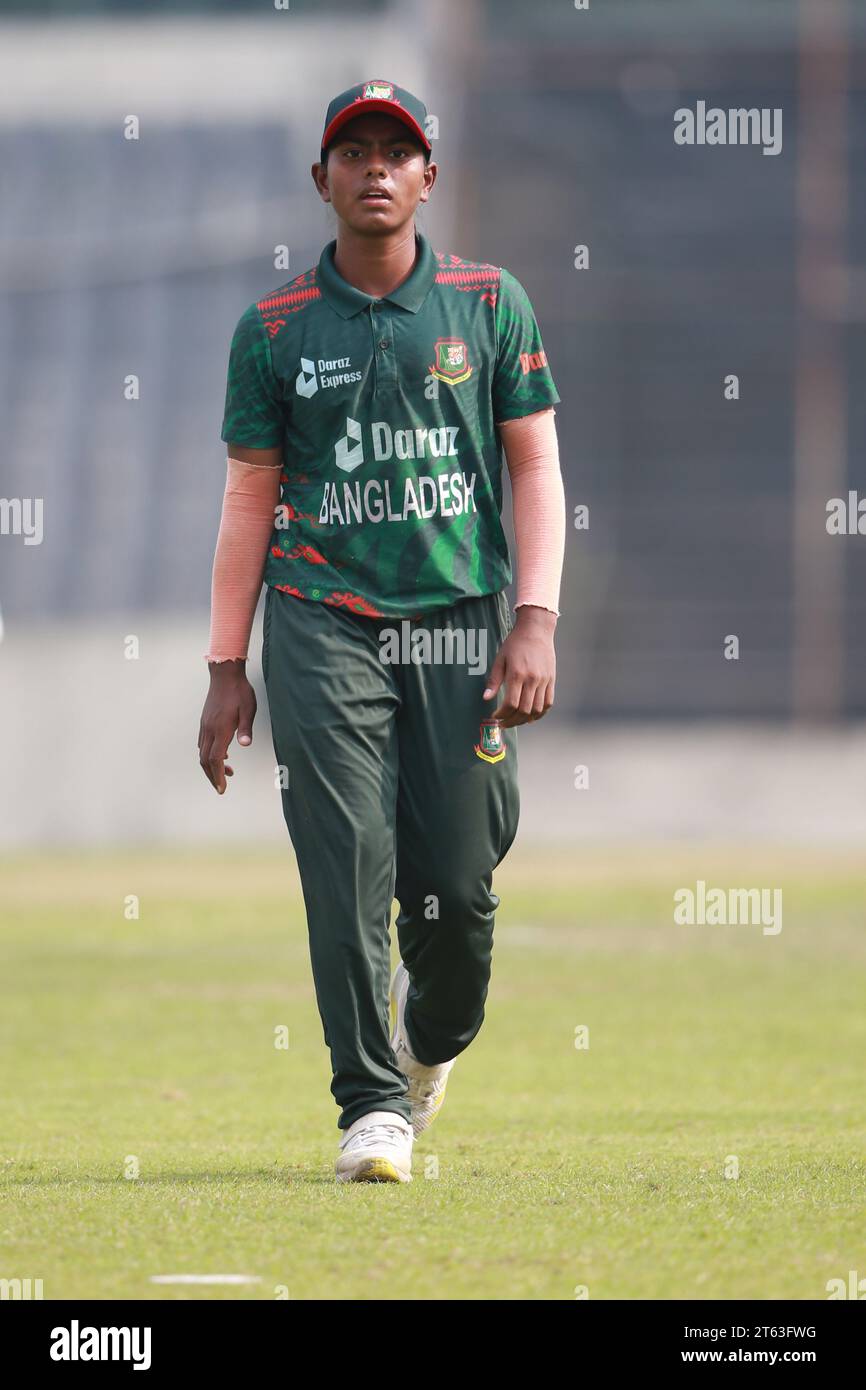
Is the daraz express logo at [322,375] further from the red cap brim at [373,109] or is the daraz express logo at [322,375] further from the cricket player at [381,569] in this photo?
the red cap brim at [373,109]

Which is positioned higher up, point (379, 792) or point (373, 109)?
point (373, 109)

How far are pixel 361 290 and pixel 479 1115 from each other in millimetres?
3085

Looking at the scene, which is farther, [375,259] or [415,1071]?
[415,1071]

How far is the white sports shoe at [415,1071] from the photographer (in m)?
6.46

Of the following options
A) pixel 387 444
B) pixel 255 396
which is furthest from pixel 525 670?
pixel 255 396

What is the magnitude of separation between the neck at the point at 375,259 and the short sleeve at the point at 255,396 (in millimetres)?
258

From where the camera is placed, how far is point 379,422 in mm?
5832

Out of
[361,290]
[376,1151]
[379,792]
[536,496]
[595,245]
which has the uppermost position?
[595,245]

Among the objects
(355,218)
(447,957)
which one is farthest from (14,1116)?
(355,218)

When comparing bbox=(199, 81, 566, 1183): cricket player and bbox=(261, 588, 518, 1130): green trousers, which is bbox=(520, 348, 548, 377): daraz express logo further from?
bbox=(261, 588, 518, 1130): green trousers

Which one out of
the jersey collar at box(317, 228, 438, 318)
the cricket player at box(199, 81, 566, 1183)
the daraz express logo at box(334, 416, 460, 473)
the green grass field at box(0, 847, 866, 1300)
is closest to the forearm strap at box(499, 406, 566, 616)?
the cricket player at box(199, 81, 566, 1183)

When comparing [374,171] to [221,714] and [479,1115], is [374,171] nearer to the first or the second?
[221,714]

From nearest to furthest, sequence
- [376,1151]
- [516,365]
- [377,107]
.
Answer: [376,1151] < [377,107] < [516,365]
